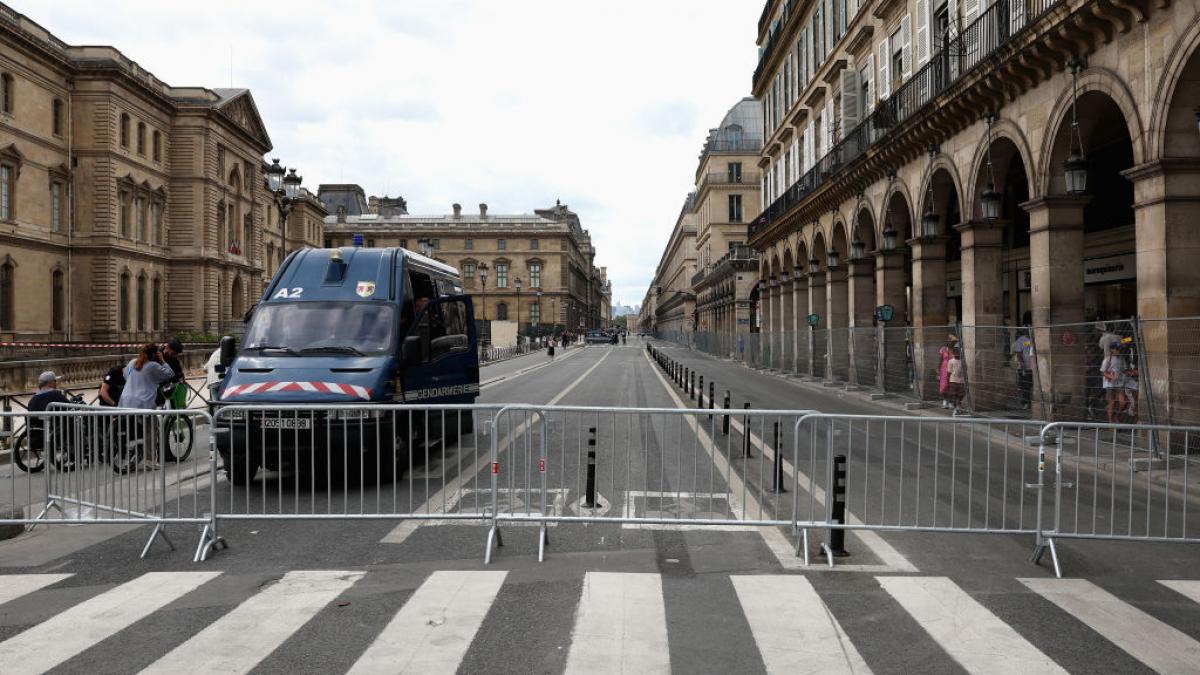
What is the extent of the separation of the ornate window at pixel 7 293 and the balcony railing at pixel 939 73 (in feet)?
132

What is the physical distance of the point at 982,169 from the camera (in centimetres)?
1900

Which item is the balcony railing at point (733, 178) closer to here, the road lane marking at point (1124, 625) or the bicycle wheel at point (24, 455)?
the bicycle wheel at point (24, 455)

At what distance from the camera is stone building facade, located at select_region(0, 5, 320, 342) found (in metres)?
44.2

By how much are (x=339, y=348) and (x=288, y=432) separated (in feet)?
5.44

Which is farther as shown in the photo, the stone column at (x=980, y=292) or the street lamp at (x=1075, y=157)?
the stone column at (x=980, y=292)

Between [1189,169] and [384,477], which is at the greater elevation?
[1189,169]

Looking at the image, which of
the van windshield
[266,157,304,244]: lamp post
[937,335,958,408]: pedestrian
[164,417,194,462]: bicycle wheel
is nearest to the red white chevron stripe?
the van windshield

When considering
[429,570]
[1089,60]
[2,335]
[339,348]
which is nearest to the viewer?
[429,570]

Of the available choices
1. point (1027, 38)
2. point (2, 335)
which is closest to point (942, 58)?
point (1027, 38)

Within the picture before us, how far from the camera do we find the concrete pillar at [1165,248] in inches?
454

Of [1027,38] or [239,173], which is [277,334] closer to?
[1027,38]

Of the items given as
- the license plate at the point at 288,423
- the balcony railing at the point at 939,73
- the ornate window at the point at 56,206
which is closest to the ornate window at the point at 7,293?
the ornate window at the point at 56,206

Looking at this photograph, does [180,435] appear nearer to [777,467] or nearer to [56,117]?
[777,467]

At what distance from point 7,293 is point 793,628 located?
50.0 metres
